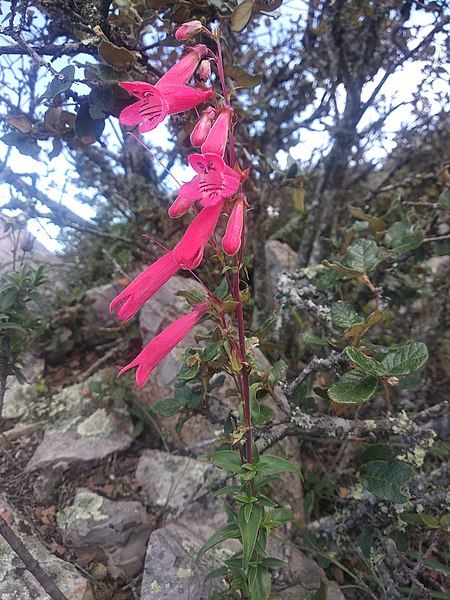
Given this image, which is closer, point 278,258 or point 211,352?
point 211,352

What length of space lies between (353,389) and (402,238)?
3.13 feet

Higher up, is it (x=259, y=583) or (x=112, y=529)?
(x=112, y=529)

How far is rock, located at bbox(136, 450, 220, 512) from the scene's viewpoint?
2.04 m

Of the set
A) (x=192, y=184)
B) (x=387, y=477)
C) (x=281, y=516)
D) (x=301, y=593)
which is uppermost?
(x=192, y=184)

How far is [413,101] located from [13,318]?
2569 millimetres

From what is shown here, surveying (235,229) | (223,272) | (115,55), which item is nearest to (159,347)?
(223,272)

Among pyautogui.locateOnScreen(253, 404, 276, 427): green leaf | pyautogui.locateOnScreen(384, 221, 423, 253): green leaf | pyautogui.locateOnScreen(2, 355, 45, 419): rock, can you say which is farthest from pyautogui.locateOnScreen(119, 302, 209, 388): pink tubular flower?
pyautogui.locateOnScreen(2, 355, 45, 419): rock

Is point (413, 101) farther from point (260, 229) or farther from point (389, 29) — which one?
point (260, 229)

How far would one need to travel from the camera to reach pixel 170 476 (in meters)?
2.12

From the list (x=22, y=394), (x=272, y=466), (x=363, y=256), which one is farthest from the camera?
(x=22, y=394)

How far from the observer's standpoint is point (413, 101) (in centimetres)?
267

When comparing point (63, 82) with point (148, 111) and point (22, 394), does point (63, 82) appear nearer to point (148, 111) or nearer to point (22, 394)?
point (148, 111)

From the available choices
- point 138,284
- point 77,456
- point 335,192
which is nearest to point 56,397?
point 77,456

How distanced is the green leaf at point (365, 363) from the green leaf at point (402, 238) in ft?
2.63
